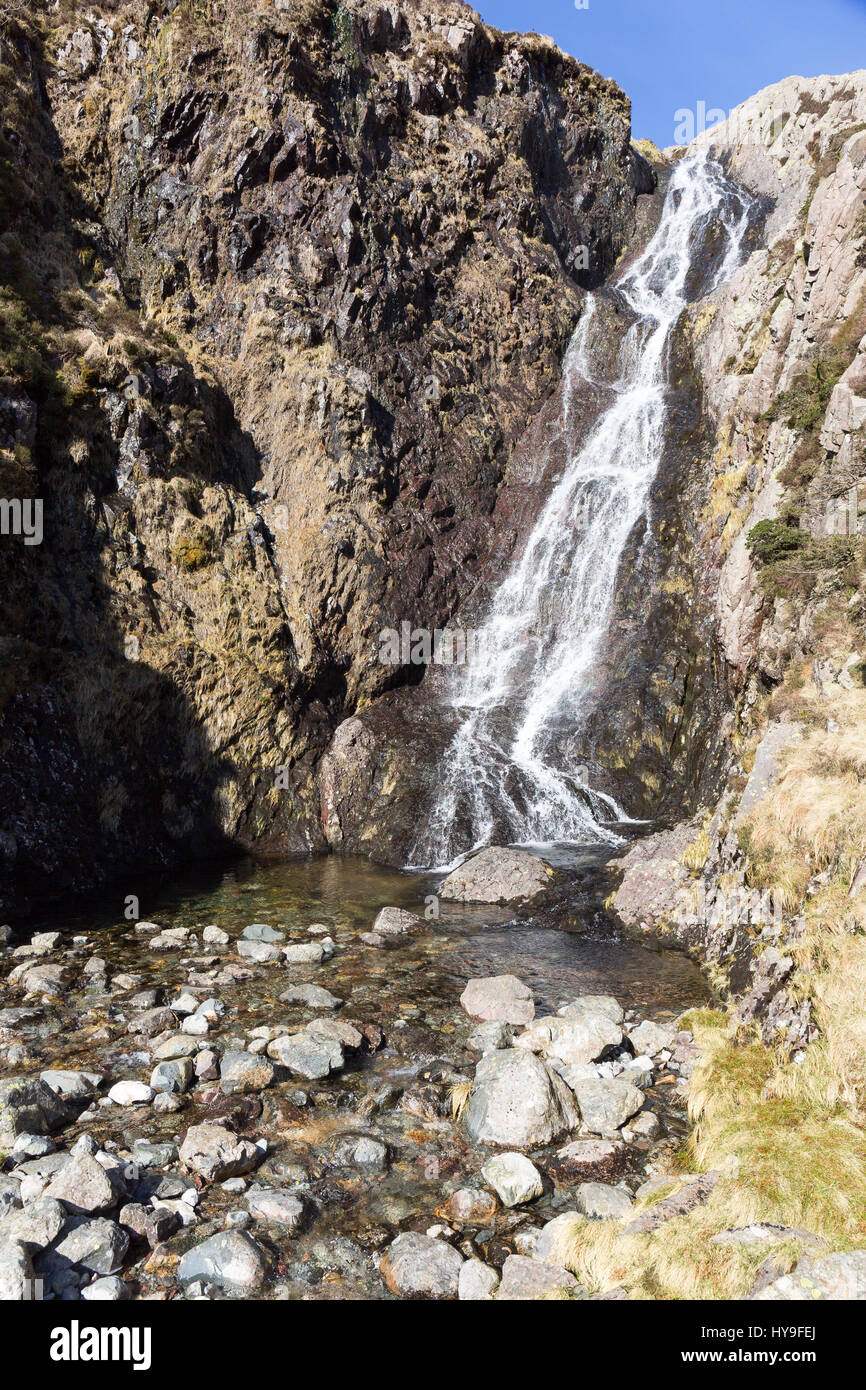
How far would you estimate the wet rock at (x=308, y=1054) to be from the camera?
10070mm

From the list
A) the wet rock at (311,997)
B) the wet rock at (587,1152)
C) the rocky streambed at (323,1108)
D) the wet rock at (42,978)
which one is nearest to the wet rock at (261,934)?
the rocky streambed at (323,1108)

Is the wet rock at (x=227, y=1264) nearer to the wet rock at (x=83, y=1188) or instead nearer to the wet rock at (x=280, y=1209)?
the wet rock at (x=280, y=1209)

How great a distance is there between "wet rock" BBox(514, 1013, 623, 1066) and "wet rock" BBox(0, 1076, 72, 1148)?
5.93 metres

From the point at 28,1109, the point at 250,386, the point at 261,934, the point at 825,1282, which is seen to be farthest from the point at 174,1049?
the point at 250,386

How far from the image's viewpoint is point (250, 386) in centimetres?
3253

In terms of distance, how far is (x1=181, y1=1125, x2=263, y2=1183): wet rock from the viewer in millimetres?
7781

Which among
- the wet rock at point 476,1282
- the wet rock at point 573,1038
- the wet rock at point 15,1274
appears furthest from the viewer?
the wet rock at point 573,1038

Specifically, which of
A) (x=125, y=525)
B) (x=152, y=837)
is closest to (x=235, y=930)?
(x=152, y=837)

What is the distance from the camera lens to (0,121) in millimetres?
30016

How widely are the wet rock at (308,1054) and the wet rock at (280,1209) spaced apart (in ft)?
8.34

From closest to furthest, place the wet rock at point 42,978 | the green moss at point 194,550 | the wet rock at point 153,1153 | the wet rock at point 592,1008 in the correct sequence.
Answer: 1. the wet rock at point 153,1153
2. the wet rock at point 592,1008
3. the wet rock at point 42,978
4. the green moss at point 194,550

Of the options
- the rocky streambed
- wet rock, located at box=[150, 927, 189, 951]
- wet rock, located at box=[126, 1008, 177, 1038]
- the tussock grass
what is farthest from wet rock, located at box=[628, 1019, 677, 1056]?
wet rock, located at box=[150, 927, 189, 951]

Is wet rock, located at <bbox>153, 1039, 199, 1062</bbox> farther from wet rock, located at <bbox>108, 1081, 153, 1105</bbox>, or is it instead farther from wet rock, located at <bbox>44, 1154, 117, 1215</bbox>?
wet rock, located at <bbox>44, 1154, 117, 1215</bbox>

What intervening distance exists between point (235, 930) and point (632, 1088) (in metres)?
10.2
